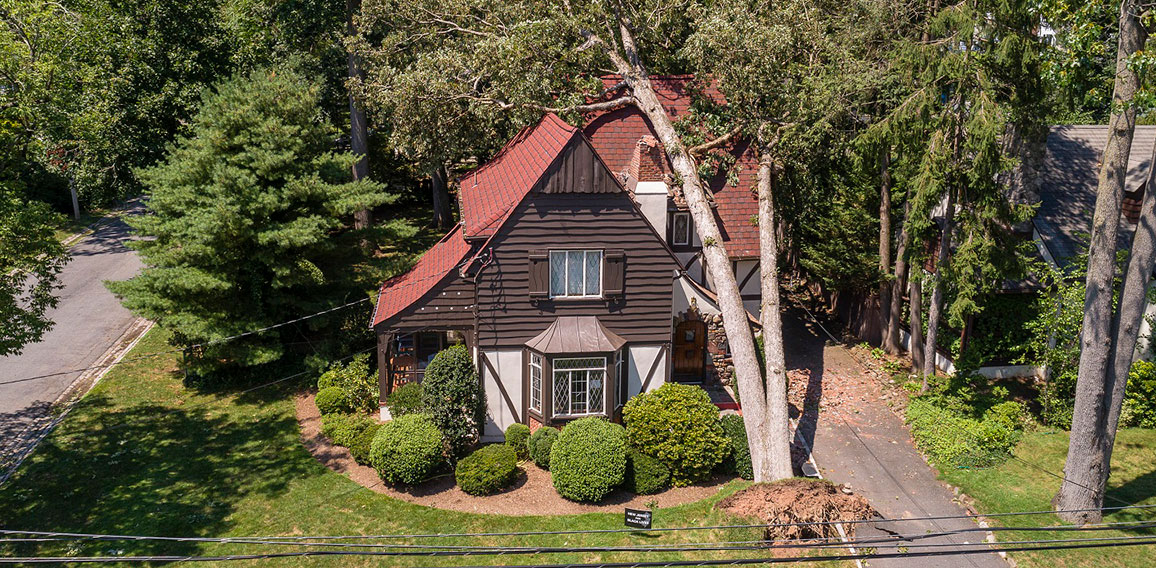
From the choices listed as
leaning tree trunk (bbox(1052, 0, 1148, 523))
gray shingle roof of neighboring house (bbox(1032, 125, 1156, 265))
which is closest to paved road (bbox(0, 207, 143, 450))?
leaning tree trunk (bbox(1052, 0, 1148, 523))

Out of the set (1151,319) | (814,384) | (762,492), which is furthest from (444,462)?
(1151,319)

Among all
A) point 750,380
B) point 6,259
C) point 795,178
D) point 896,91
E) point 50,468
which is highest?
point 896,91

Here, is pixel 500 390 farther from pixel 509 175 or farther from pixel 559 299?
pixel 509 175

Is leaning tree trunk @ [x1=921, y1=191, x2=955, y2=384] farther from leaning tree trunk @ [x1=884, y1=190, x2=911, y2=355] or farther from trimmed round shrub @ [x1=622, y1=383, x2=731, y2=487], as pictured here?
trimmed round shrub @ [x1=622, y1=383, x2=731, y2=487]

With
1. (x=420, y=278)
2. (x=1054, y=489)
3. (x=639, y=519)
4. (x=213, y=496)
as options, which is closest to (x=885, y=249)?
(x=1054, y=489)

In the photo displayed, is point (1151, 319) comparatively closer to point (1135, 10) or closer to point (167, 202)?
point (1135, 10)

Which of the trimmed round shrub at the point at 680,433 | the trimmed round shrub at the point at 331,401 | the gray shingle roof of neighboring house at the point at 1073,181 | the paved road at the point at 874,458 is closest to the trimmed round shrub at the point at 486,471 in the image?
the trimmed round shrub at the point at 680,433
